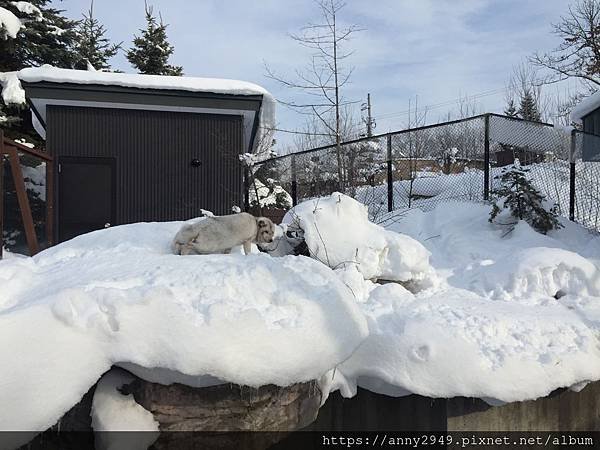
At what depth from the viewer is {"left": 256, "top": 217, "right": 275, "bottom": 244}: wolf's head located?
495cm

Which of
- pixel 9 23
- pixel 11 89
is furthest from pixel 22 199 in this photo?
pixel 9 23

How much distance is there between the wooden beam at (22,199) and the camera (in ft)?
21.6

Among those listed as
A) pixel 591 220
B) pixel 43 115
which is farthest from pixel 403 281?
pixel 43 115

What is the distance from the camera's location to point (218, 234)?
14.7ft

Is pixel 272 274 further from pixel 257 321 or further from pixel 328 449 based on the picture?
pixel 328 449

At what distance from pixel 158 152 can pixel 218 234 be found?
17.3 ft

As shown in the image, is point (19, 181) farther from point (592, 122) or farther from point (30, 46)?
point (592, 122)

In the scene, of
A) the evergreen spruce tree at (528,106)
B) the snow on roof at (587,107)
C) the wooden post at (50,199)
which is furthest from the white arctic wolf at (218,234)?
A: the evergreen spruce tree at (528,106)

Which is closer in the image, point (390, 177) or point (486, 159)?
point (486, 159)

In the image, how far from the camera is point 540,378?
3.34 meters

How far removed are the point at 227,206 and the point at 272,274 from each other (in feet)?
20.9

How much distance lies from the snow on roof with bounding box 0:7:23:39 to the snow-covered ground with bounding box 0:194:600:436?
977 centimetres

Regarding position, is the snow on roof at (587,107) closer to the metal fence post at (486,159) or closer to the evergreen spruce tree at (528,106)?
the metal fence post at (486,159)

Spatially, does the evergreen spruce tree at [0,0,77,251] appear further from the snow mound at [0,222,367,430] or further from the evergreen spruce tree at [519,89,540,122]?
the evergreen spruce tree at [519,89,540,122]
